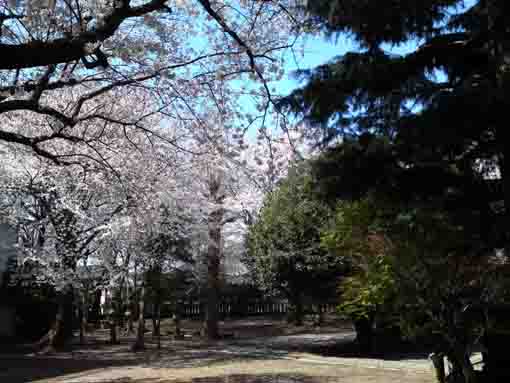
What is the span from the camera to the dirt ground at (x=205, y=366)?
779 centimetres

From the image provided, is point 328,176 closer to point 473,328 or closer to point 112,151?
point 473,328

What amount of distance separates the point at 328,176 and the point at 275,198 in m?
7.03

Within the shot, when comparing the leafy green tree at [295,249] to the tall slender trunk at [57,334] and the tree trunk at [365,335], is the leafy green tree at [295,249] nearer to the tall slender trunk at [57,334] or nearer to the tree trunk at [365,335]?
the tree trunk at [365,335]

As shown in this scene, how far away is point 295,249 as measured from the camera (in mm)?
11945

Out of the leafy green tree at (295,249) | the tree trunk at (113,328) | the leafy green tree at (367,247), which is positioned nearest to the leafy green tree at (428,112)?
the leafy green tree at (367,247)

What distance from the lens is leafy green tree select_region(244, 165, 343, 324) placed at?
11.5 metres

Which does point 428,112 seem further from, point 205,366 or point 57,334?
point 57,334

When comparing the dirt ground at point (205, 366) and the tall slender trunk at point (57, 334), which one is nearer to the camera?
the dirt ground at point (205, 366)

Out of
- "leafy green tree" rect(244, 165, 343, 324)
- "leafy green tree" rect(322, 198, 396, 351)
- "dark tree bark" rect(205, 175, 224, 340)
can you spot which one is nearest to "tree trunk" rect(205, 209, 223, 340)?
"dark tree bark" rect(205, 175, 224, 340)

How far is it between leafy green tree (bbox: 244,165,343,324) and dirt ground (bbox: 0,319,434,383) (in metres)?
1.63

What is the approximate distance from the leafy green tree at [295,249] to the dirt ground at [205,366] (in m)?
1.63

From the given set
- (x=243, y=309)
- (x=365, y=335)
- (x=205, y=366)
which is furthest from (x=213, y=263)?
(x=243, y=309)

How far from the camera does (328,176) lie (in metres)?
6.00

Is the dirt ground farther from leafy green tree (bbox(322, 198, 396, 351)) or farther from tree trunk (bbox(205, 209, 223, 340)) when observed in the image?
leafy green tree (bbox(322, 198, 396, 351))
